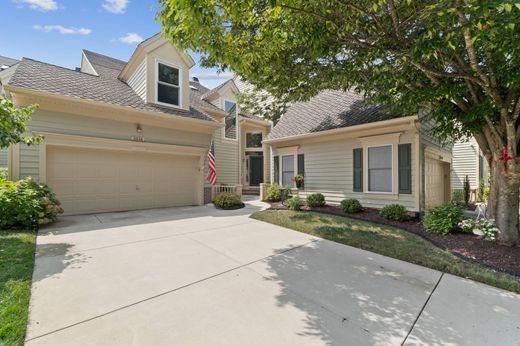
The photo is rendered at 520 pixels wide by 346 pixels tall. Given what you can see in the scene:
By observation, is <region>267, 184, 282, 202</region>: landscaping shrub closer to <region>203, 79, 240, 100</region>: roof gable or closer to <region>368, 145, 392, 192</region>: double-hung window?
<region>368, 145, 392, 192</region>: double-hung window

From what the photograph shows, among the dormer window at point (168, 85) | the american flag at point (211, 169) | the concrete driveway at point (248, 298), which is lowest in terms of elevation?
the concrete driveway at point (248, 298)

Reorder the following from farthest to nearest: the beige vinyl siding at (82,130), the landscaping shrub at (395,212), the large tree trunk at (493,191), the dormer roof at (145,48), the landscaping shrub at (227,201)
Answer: the landscaping shrub at (227,201), the dormer roof at (145,48), the landscaping shrub at (395,212), the beige vinyl siding at (82,130), the large tree trunk at (493,191)

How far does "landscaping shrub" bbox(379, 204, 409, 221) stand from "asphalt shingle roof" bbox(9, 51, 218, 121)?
7.91 meters

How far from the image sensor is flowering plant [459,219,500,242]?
16.5ft

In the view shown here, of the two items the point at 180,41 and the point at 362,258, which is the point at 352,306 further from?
the point at 180,41

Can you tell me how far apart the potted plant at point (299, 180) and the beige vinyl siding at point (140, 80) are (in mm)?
7016

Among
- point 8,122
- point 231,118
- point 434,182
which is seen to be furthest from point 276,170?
point 8,122

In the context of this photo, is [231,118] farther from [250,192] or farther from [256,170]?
[250,192]

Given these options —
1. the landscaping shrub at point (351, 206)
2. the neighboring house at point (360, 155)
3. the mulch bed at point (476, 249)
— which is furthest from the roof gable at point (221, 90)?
the mulch bed at point (476, 249)

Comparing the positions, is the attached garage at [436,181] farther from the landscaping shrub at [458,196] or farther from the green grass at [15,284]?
the green grass at [15,284]

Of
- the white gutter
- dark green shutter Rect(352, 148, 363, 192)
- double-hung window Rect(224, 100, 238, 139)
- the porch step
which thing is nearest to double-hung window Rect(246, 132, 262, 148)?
double-hung window Rect(224, 100, 238, 139)

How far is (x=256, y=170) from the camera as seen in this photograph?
55.1 feet

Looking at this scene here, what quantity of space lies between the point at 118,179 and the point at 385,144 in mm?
9640

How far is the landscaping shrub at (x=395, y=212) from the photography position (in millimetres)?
7117
